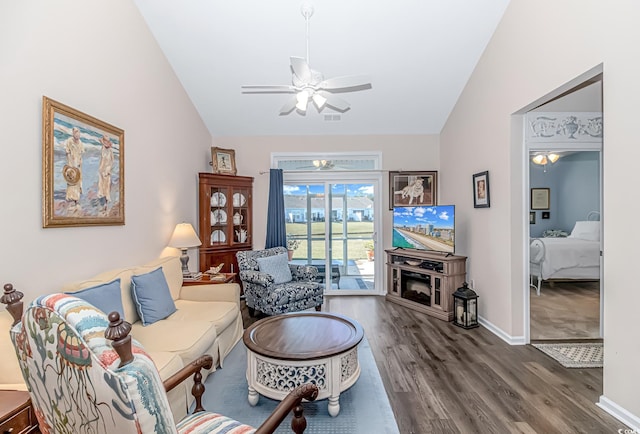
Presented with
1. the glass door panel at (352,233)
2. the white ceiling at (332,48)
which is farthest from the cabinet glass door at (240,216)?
the glass door panel at (352,233)

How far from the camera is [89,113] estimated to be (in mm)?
2748

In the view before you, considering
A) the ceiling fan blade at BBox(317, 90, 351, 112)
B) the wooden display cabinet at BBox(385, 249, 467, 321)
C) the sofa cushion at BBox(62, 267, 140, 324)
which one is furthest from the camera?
the wooden display cabinet at BBox(385, 249, 467, 321)

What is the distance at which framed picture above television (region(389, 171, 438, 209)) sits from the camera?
216 inches

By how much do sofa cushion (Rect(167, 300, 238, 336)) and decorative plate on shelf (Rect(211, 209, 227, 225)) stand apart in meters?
1.74

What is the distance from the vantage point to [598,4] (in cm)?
234

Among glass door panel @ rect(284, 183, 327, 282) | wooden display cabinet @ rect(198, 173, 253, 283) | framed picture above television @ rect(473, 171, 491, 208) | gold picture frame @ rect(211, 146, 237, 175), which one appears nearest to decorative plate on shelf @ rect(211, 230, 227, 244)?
wooden display cabinet @ rect(198, 173, 253, 283)

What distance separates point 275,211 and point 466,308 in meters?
3.10

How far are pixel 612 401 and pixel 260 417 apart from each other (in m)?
2.40

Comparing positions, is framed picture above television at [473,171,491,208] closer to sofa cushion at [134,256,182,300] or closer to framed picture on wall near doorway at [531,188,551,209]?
framed picture on wall near doorway at [531,188,551,209]

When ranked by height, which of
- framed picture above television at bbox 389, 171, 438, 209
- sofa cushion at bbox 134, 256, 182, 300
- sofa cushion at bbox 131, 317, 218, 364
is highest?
framed picture above television at bbox 389, 171, 438, 209

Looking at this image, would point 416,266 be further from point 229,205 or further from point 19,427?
point 19,427

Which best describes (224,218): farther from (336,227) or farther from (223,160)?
(336,227)

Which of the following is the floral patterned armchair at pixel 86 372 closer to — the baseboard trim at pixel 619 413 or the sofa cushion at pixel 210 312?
the sofa cushion at pixel 210 312

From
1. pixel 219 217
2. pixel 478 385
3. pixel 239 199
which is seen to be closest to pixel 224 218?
pixel 219 217
